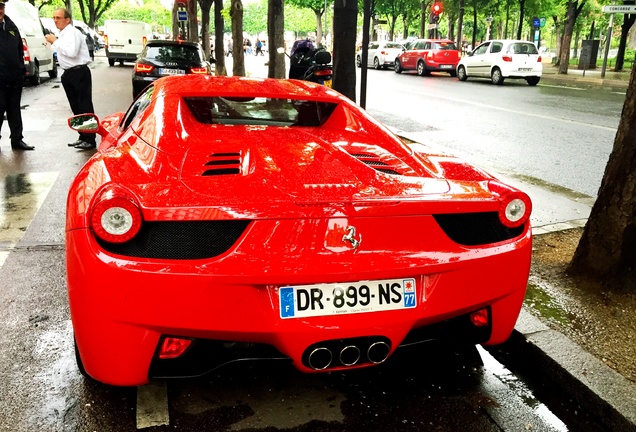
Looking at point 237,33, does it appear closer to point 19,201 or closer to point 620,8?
point 620,8

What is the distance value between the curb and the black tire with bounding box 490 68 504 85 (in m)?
19.6

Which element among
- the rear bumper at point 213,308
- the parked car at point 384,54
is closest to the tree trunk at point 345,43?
the rear bumper at point 213,308

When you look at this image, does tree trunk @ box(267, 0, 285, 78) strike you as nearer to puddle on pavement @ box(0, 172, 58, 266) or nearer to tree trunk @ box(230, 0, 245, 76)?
tree trunk @ box(230, 0, 245, 76)

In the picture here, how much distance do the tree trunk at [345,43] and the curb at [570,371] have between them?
618 cm

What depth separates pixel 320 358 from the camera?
222cm

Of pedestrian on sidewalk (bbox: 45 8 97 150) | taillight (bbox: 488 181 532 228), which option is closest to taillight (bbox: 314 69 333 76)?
pedestrian on sidewalk (bbox: 45 8 97 150)

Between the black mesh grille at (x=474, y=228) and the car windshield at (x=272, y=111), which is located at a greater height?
the car windshield at (x=272, y=111)

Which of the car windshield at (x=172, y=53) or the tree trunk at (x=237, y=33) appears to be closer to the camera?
the car windshield at (x=172, y=53)

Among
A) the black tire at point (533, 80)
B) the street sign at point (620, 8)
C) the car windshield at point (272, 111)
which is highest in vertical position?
the street sign at point (620, 8)

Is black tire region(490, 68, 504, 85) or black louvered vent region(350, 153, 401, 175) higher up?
black louvered vent region(350, 153, 401, 175)

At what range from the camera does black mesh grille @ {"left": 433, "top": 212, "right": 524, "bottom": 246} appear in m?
2.32

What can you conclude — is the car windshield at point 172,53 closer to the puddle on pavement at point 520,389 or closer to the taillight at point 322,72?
the taillight at point 322,72

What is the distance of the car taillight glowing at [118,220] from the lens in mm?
2078

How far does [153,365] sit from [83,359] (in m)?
0.32
